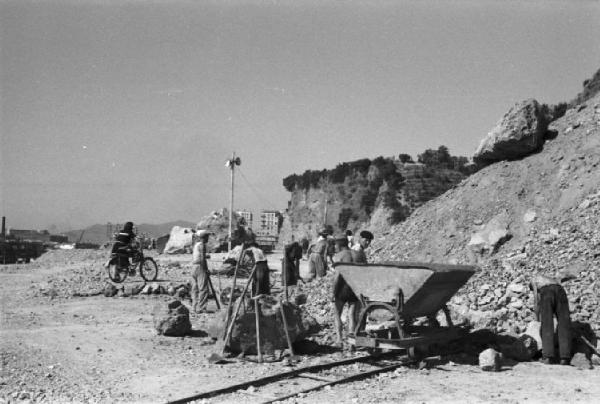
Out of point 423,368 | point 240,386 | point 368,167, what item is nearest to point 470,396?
point 423,368

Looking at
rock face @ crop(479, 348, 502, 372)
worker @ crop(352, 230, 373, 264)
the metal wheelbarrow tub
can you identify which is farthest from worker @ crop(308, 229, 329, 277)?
rock face @ crop(479, 348, 502, 372)

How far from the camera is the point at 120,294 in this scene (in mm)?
13664

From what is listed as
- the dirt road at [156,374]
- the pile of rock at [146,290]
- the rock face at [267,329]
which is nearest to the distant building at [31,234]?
the pile of rock at [146,290]

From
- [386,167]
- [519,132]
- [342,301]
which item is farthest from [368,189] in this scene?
[342,301]

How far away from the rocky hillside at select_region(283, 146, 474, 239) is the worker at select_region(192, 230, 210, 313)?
31.7m

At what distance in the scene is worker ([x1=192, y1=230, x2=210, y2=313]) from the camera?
11336 millimetres

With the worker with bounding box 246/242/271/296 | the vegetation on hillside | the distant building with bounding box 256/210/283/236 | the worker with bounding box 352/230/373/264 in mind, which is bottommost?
the worker with bounding box 246/242/271/296

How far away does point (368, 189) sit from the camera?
48.5 meters

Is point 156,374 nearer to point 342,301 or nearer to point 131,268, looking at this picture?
point 342,301

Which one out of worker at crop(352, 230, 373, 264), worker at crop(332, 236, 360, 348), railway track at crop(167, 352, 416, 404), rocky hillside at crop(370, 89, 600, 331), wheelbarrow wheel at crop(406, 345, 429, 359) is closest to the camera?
railway track at crop(167, 352, 416, 404)

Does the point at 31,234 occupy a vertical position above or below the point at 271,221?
below

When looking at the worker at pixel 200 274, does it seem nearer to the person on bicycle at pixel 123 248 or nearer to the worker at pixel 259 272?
the worker at pixel 259 272

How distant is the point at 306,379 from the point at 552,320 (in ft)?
11.5

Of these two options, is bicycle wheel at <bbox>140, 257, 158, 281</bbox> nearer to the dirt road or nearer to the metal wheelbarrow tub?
the dirt road
